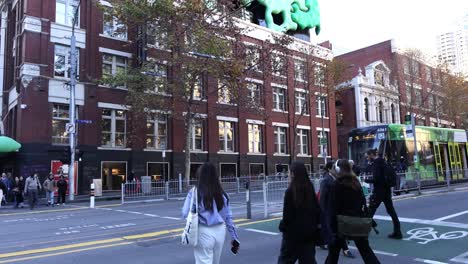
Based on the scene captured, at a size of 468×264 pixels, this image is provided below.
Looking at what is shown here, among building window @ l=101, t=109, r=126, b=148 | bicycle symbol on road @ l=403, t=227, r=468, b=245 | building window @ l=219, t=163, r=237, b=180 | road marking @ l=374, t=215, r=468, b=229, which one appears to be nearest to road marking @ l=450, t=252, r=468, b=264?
bicycle symbol on road @ l=403, t=227, r=468, b=245

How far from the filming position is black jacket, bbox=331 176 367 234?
20.2 feet

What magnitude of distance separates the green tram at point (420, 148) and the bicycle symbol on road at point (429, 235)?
403 inches

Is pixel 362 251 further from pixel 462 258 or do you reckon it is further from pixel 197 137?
pixel 197 137

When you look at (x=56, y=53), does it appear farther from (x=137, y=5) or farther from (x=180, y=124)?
(x=180, y=124)

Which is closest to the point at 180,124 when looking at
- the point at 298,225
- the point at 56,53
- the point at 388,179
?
the point at 56,53

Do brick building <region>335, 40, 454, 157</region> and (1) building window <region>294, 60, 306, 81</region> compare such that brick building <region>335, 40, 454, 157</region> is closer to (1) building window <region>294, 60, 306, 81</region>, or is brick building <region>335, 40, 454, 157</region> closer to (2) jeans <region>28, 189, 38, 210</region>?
(1) building window <region>294, 60, 306, 81</region>

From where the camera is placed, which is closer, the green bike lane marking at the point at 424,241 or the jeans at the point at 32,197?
the green bike lane marking at the point at 424,241

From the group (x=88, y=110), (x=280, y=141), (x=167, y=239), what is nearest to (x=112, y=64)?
(x=88, y=110)

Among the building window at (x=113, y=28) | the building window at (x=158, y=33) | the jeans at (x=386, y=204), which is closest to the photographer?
the jeans at (x=386, y=204)

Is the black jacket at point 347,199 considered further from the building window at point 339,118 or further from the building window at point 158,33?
the building window at point 339,118

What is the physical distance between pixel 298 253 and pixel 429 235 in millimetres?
5999

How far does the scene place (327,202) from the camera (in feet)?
21.6

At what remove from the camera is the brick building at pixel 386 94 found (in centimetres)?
5039

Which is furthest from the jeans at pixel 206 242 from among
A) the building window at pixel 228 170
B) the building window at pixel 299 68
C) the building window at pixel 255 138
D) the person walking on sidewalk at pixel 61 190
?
the building window at pixel 299 68
